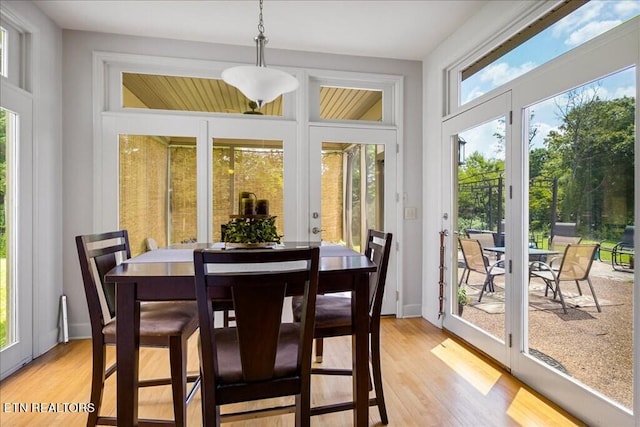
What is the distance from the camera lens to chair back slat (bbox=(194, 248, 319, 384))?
3.91 feet

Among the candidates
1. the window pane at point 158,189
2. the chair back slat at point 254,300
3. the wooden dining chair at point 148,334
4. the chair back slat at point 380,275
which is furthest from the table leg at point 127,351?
the window pane at point 158,189

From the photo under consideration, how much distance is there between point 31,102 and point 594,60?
3.64 meters

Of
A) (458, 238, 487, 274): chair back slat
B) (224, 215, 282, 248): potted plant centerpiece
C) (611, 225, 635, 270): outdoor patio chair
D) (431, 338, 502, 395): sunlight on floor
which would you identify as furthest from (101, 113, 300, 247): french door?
(611, 225, 635, 270): outdoor patio chair

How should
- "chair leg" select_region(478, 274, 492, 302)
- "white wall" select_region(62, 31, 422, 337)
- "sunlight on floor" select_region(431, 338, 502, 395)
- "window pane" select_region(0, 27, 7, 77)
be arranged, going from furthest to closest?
"white wall" select_region(62, 31, 422, 337), "chair leg" select_region(478, 274, 492, 302), "window pane" select_region(0, 27, 7, 77), "sunlight on floor" select_region(431, 338, 502, 395)

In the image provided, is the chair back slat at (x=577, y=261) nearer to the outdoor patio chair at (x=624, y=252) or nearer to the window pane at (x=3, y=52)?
the outdoor patio chair at (x=624, y=252)

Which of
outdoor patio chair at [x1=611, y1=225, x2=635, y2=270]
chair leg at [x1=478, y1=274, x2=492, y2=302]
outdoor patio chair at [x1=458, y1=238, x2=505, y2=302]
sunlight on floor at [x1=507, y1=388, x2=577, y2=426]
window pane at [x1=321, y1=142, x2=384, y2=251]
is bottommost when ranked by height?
sunlight on floor at [x1=507, y1=388, x2=577, y2=426]

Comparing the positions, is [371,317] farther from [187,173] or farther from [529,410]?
[187,173]

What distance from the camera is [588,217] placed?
6.34ft

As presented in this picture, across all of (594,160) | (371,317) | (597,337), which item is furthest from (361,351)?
(594,160)

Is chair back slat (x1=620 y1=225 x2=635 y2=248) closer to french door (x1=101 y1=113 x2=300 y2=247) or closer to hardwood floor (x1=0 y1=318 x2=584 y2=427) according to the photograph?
hardwood floor (x1=0 y1=318 x2=584 y2=427)

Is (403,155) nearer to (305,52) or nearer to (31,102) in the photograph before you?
(305,52)

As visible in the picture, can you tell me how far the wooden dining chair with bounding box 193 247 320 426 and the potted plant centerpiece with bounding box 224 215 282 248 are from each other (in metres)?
0.58

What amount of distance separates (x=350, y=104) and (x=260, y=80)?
1.90 metres

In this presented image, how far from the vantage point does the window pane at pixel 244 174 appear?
337cm
